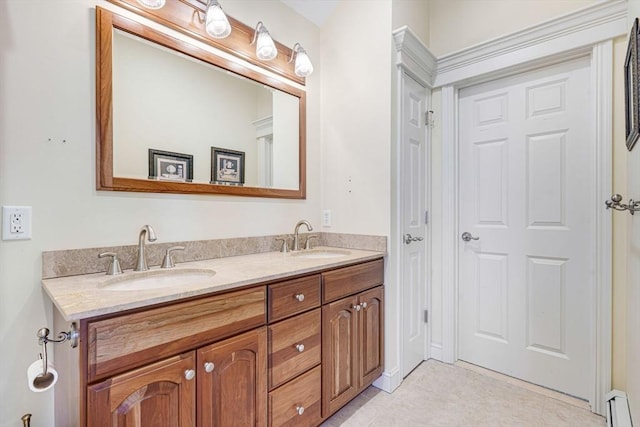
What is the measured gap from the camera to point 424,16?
7.37 ft

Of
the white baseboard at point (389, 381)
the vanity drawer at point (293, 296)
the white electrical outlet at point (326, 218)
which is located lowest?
the white baseboard at point (389, 381)

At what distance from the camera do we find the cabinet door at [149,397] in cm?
79

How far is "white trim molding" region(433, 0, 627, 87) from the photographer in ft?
5.28

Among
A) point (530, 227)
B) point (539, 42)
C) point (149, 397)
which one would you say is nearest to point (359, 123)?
point (539, 42)

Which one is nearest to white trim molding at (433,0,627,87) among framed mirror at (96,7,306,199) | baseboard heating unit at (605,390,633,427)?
framed mirror at (96,7,306,199)

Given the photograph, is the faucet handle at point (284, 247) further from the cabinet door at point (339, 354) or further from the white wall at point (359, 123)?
the cabinet door at point (339, 354)

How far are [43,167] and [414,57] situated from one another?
6.84 ft

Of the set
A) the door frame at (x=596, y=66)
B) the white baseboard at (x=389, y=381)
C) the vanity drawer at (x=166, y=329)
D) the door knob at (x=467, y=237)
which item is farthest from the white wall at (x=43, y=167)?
the door frame at (x=596, y=66)

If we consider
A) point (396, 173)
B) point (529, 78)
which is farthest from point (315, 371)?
point (529, 78)

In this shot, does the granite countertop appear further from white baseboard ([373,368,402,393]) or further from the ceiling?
the ceiling

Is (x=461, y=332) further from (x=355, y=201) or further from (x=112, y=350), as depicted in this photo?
(x=112, y=350)

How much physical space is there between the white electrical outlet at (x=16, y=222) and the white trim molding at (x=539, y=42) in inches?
96.7

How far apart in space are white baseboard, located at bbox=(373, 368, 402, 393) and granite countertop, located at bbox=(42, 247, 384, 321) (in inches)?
30.1

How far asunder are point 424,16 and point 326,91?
94 cm
